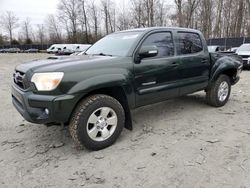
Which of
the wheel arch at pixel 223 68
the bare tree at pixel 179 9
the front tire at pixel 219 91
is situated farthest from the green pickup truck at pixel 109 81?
the bare tree at pixel 179 9

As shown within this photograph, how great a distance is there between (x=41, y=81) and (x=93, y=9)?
63268 mm

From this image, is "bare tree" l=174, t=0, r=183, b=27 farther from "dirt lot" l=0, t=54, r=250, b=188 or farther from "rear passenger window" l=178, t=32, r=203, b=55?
"dirt lot" l=0, t=54, r=250, b=188

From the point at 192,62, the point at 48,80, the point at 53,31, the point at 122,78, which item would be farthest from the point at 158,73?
the point at 53,31

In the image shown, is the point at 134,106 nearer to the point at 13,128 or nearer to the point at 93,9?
the point at 13,128

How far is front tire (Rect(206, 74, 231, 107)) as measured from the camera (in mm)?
5434

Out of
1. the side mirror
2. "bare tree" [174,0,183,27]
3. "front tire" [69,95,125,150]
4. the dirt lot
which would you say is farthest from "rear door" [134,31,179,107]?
"bare tree" [174,0,183,27]

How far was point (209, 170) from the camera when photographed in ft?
9.79

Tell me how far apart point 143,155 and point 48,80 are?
164 centimetres

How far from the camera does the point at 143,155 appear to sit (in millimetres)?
3406

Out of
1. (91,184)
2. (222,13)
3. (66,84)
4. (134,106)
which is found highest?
(222,13)

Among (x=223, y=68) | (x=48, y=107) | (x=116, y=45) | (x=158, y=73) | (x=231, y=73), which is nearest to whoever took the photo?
(x=48, y=107)

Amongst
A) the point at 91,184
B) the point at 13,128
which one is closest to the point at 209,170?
the point at 91,184

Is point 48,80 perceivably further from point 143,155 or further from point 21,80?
point 143,155

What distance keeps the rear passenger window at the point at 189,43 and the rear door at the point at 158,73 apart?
10.1 inches
